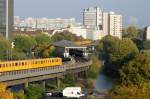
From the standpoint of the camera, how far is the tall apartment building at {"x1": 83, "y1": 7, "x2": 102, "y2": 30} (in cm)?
16275

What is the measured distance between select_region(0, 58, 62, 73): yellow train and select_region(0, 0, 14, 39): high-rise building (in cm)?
3772

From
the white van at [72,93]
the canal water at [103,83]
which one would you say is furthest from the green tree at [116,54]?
the white van at [72,93]

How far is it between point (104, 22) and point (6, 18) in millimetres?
72169

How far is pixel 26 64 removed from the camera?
42.5m

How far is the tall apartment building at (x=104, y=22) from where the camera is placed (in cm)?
14930

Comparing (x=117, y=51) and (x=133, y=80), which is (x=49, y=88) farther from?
(x=117, y=51)

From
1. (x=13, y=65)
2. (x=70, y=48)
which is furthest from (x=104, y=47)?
(x=13, y=65)

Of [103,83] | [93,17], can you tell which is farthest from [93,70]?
[93,17]

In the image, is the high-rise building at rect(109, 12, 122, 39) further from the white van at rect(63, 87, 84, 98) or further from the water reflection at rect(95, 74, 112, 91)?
the white van at rect(63, 87, 84, 98)

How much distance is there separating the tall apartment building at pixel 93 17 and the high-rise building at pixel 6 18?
69.1m

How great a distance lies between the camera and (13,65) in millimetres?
40281

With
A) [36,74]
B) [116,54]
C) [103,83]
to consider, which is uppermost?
[116,54]

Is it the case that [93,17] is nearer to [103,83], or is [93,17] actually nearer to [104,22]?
[104,22]

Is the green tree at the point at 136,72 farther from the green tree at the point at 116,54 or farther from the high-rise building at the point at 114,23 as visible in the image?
the high-rise building at the point at 114,23
